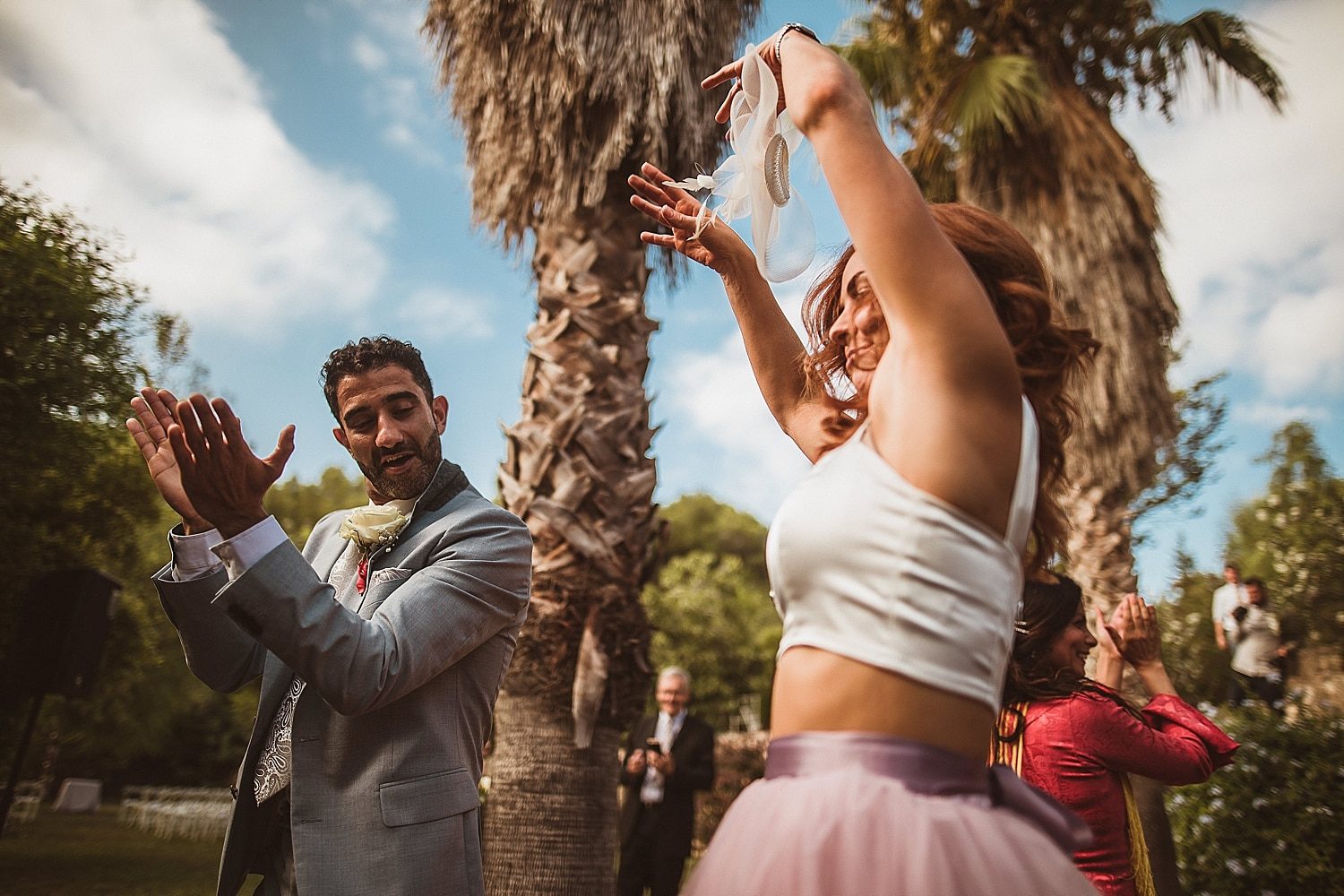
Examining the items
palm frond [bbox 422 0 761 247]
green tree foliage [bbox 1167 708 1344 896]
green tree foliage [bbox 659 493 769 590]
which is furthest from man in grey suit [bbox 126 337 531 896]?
green tree foliage [bbox 659 493 769 590]

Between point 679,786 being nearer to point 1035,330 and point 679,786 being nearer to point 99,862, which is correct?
point 1035,330

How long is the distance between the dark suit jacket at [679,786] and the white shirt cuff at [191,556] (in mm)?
5281

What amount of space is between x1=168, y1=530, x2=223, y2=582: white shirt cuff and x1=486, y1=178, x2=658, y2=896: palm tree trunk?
8.40 feet

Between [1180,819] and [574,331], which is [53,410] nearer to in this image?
[574,331]


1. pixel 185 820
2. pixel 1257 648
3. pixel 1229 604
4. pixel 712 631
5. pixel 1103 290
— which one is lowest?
pixel 185 820

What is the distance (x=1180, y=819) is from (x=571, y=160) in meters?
6.10

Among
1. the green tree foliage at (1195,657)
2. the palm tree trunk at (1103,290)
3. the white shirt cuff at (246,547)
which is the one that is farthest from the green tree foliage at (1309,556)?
the white shirt cuff at (246,547)

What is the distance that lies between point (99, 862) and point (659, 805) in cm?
967

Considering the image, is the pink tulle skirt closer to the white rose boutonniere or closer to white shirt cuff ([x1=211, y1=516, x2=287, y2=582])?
white shirt cuff ([x1=211, y1=516, x2=287, y2=582])

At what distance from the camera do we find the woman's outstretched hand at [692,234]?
1.98 metres

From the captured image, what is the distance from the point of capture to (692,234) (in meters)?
2.01

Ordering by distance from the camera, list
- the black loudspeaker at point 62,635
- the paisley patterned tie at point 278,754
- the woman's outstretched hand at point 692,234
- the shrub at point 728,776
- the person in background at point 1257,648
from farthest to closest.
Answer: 1. the shrub at point 728,776
2. the person in background at point 1257,648
3. the black loudspeaker at point 62,635
4. the paisley patterned tie at point 278,754
5. the woman's outstretched hand at point 692,234

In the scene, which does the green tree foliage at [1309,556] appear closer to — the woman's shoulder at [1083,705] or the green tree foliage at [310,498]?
the woman's shoulder at [1083,705]

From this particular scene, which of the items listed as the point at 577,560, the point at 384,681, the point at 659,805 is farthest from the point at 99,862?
the point at 384,681
